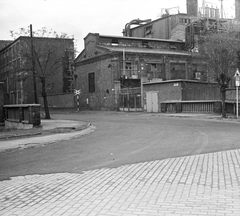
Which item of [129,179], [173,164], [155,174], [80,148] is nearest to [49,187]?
[129,179]

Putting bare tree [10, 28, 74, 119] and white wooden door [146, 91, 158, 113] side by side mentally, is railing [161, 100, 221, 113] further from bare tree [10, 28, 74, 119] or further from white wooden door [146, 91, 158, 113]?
bare tree [10, 28, 74, 119]

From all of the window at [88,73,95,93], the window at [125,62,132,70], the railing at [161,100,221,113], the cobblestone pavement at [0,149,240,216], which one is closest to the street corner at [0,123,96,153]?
Result: the cobblestone pavement at [0,149,240,216]

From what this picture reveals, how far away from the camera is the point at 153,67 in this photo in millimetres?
47562

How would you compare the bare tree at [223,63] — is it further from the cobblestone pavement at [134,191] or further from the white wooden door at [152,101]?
the cobblestone pavement at [134,191]

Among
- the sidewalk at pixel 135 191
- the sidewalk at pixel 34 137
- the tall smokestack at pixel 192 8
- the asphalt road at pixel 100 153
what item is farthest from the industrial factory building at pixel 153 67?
the sidewalk at pixel 135 191

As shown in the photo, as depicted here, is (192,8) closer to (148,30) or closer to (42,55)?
Answer: (148,30)

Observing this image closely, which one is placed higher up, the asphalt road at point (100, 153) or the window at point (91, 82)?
the window at point (91, 82)

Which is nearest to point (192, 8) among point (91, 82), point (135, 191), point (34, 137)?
point (91, 82)

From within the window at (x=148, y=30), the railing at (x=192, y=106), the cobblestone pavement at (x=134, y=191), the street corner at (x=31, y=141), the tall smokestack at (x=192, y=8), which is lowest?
the street corner at (x=31, y=141)

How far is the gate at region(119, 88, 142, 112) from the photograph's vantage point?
1614 inches

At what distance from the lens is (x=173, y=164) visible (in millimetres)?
7977

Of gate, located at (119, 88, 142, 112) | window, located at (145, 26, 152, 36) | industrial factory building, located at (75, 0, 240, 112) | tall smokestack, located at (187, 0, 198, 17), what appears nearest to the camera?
industrial factory building, located at (75, 0, 240, 112)

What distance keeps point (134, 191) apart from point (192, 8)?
5743 centimetres

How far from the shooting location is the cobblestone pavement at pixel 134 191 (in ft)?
15.9
